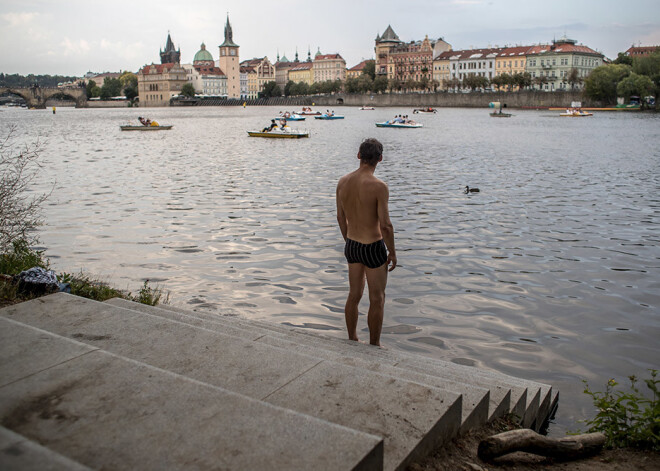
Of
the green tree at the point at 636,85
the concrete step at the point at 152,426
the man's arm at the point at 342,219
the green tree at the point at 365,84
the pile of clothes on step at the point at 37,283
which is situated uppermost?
the green tree at the point at 365,84

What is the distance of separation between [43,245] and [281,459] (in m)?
11.8

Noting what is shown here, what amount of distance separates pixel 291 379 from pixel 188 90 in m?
189

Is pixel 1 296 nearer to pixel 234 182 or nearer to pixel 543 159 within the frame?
pixel 234 182

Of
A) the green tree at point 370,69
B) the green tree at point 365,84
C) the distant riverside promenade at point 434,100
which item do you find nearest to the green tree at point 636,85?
the distant riverside promenade at point 434,100

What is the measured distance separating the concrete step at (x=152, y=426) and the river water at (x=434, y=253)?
3.68m

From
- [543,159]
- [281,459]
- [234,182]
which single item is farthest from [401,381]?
[543,159]

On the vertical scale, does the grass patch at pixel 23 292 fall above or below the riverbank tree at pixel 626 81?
below

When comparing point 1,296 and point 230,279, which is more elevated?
point 1,296

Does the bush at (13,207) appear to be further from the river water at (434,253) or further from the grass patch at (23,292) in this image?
the river water at (434,253)

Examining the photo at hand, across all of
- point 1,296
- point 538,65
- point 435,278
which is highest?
point 538,65

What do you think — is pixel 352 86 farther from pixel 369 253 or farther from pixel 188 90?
pixel 369 253

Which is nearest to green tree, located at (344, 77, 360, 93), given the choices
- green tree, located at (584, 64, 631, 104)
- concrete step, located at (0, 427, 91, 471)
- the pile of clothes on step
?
green tree, located at (584, 64, 631, 104)

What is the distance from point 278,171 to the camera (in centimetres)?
2720

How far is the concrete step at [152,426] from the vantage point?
8.30ft
